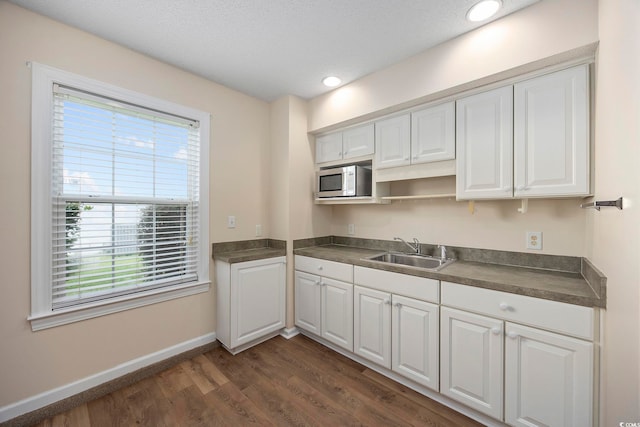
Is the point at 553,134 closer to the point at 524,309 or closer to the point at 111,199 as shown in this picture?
the point at 524,309

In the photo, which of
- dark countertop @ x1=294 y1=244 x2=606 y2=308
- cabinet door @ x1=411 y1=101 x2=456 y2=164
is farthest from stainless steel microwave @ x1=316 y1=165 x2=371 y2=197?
dark countertop @ x1=294 y1=244 x2=606 y2=308

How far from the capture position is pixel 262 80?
8.15ft

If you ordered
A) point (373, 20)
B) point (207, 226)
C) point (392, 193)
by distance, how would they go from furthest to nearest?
1. point (392, 193)
2. point (207, 226)
3. point (373, 20)

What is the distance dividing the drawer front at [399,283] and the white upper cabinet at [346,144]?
3.70ft

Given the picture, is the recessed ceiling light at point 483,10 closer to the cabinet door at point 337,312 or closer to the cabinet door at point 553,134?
the cabinet door at point 553,134

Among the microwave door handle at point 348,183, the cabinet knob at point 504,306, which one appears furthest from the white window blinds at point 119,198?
the cabinet knob at point 504,306

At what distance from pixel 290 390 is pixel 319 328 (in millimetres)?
669

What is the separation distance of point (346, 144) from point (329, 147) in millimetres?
235

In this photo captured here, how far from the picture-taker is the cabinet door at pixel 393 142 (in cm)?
223

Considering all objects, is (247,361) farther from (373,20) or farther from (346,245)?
(373,20)

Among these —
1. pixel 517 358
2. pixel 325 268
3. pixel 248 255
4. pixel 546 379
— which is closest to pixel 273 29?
pixel 248 255

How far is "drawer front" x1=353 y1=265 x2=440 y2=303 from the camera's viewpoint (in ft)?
5.87

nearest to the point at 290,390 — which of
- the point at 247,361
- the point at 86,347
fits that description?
the point at 247,361

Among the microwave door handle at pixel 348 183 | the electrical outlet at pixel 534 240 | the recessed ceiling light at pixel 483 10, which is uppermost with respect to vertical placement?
the recessed ceiling light at pixel 483 10
